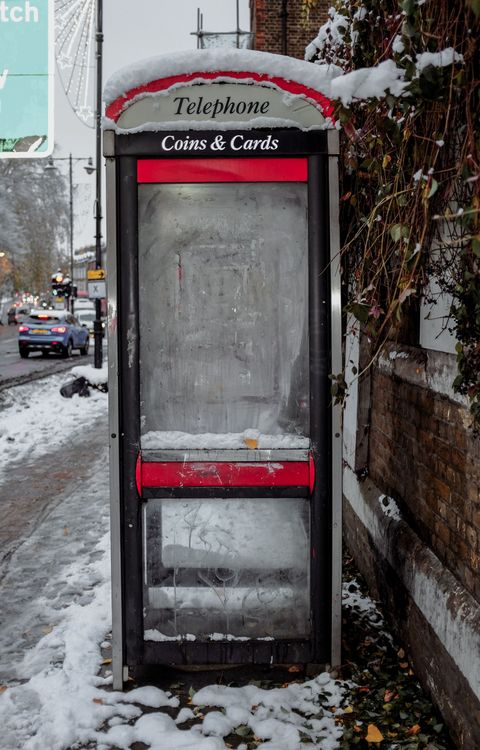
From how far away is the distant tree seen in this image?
47.2 metres

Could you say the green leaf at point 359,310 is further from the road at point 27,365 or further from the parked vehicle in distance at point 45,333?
the parked vehicle in distance at point 45,333

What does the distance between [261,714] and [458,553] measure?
1.27 meters

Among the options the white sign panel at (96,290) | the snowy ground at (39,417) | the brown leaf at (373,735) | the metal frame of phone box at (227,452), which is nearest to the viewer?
the brown leaf at (373,735)

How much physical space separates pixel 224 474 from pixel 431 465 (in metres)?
1.09

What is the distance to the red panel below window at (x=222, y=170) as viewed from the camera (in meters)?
3.85

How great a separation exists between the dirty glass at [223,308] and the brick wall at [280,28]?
13139 mm

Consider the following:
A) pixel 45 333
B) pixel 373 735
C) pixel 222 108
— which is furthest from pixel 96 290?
pixel 373 735

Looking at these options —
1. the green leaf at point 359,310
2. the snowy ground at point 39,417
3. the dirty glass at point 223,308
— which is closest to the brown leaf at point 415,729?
the dirty glass at point 223,308

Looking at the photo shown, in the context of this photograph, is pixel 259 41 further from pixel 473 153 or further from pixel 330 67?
pixel 473 153

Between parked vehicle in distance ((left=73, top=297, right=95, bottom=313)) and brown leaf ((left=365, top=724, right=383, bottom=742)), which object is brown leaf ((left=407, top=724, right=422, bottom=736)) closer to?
brown leaf ((left=365, top=724, right=383, bottom=742))

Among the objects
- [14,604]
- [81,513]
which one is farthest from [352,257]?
[81,513]

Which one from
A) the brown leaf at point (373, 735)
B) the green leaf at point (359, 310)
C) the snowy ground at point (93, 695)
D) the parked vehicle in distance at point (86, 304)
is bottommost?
the snowy ground at point (93, 695)

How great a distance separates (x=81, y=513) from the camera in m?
7.59

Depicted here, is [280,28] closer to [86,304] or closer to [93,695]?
[93,695]
